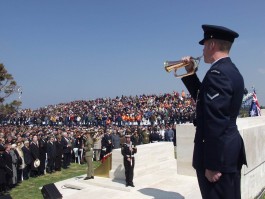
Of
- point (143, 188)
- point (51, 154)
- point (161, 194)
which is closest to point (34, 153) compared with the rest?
point (51, 154)

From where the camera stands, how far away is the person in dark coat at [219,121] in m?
3.07

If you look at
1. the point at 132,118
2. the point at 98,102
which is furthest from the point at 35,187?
the point at 98,102

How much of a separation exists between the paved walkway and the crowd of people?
5.32 feet

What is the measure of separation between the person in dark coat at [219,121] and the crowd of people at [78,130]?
147 centimetres

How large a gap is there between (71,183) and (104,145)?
8.95 metres

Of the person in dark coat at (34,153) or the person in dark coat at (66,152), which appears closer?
the person in dark coat at (34,153)

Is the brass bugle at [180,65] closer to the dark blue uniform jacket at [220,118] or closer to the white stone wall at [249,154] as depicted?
the dark blue uniform jacket at [220,118]

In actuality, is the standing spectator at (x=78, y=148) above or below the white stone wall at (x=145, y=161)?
below

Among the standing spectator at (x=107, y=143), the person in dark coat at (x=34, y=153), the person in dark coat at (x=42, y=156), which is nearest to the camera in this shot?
the person in dark coat at (x=34, y=153)

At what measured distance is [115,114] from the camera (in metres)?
36.9

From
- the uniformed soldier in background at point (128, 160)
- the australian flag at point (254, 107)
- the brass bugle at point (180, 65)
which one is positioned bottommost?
the uniformed soldier in background at point (128, 160)

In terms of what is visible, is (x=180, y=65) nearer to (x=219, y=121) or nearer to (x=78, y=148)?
(x=219, y=121)

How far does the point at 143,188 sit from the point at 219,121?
6.66 m

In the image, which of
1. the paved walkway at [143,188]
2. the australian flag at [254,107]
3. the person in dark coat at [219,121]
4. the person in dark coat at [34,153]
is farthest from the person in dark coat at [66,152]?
the person in dark coat at [219,121]
